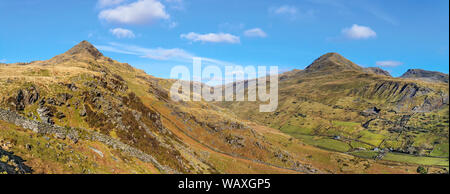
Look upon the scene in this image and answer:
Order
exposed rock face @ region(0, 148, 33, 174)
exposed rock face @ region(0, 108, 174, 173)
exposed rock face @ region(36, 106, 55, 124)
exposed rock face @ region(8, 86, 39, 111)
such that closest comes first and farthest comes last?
1. exposed rock face @ region(0, 148, 33, 174)
2. exposed rock face @ region(0, 108, 174, 173)
3. exposed rock face @ region(36, 106, 55, 124)
4. exposed rock face @ region(8, 86, 39, 111)

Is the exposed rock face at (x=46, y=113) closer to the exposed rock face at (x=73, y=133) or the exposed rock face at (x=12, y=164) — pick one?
the exposed rock face at (x=73, y=133)

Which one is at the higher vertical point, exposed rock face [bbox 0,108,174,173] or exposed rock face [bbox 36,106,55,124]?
exposed rock face [bbox 36,106,55,124]

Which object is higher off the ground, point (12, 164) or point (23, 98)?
point (23, 98)

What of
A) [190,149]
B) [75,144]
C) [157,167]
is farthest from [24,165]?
[190,149]

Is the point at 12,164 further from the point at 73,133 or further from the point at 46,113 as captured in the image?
the point at 46,113

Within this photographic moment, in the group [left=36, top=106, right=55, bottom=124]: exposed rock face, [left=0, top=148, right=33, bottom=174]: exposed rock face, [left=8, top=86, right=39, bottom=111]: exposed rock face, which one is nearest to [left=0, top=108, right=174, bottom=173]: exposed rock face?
[left=36, top=106, right=55, bottom=124]: exposed rock face

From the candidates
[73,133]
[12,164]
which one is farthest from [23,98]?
[12,164]

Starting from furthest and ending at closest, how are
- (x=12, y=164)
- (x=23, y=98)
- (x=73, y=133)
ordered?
(x=23, y=98)
(x=73, y=133)
(x=12, y=164)

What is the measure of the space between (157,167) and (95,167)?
19567mm

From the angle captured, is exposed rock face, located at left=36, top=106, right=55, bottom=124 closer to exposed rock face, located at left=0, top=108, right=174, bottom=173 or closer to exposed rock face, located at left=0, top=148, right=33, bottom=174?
exposed rock face, located at left=0, top=108, right=174, bottom=173

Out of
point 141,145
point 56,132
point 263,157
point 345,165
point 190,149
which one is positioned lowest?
point 345,165

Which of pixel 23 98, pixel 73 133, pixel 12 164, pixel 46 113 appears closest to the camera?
pixel 12 164
